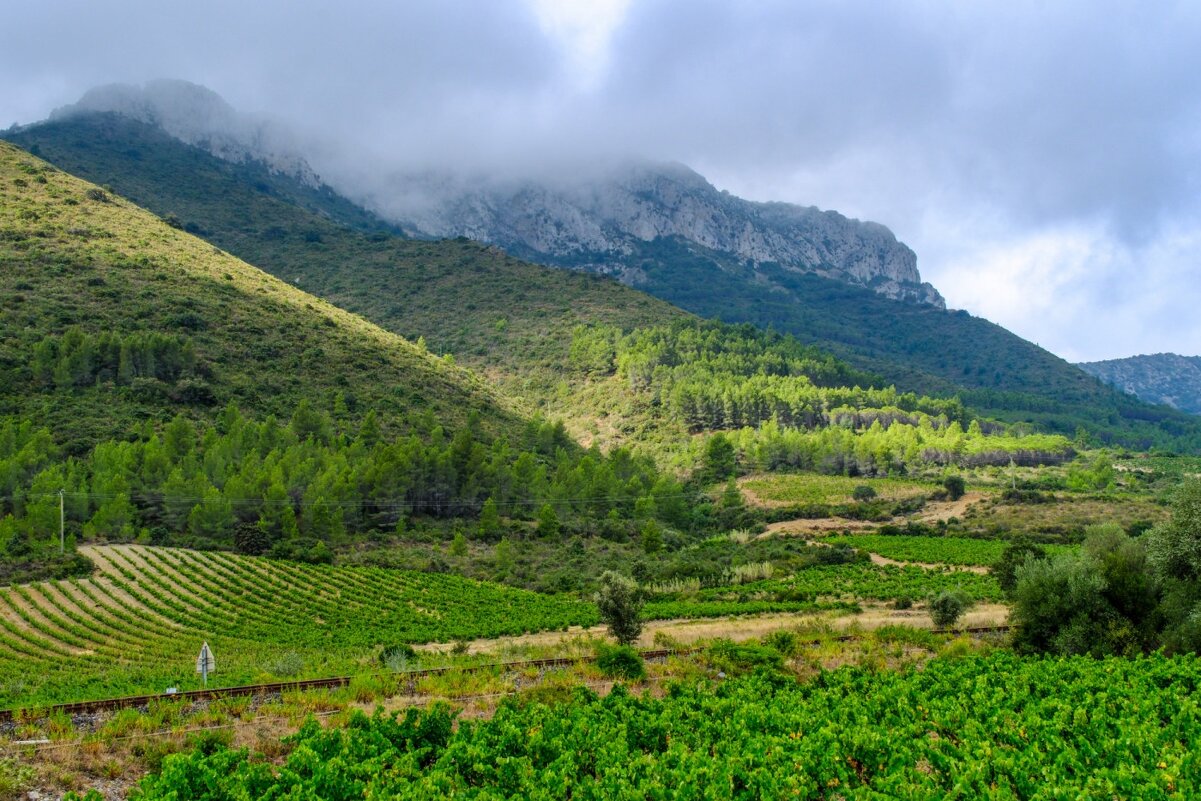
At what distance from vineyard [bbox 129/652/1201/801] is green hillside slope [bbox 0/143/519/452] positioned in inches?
2765

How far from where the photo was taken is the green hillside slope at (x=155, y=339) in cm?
7956

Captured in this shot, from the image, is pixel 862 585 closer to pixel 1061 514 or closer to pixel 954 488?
pixel 1061 514

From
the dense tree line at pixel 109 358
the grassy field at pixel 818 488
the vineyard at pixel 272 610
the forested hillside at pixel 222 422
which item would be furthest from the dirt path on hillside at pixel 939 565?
the dense tree line at pixel 109 358

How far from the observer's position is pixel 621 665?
2552cm

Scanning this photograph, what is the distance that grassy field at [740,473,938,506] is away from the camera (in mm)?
101250

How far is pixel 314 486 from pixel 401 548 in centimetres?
1065

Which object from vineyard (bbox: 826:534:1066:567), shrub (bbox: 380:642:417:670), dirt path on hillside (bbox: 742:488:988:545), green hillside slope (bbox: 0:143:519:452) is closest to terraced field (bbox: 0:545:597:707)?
shrub (bbox: 380:642:417:670)

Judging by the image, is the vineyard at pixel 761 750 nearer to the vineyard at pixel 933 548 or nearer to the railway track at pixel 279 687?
the railway track at pixel 279 687

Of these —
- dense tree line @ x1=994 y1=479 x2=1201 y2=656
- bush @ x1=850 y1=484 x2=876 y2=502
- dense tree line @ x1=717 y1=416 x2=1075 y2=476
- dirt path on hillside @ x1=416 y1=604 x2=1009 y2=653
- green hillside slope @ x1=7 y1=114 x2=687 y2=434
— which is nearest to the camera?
dense tree line @ x1=994 y1=479 x2=1201 y2=656

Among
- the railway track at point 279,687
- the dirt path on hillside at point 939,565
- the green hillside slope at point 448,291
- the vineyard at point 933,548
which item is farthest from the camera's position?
the green hillside slope at point 448,291

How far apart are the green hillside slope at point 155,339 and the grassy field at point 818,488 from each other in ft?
122

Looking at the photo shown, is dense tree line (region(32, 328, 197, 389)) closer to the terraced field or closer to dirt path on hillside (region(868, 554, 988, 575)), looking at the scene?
the terraced field

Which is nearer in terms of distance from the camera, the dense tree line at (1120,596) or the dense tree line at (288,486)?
the dense tree line at (1120,596)

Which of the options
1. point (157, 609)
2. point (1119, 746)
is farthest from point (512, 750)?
point (157, 609)
